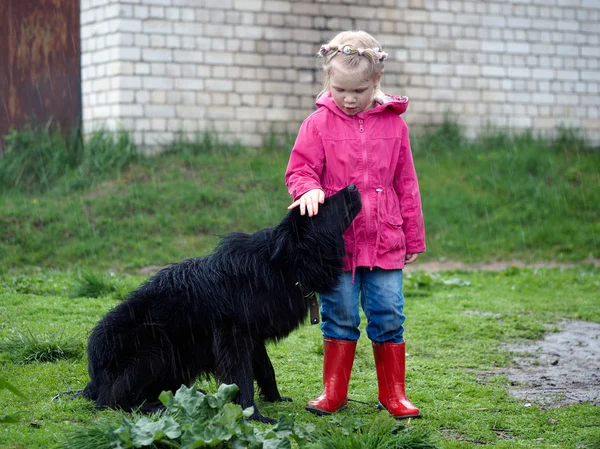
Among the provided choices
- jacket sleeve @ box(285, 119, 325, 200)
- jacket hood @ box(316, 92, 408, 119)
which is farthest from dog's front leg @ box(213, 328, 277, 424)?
jacket hood @ box(316, 92, 408, 119)

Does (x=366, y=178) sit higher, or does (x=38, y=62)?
(x=38, y=62)

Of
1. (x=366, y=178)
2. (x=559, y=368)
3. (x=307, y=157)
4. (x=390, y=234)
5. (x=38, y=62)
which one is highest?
(x=38, y=62)

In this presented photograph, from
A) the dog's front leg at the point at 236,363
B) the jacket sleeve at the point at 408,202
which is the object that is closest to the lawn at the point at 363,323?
the dog's front leg at the point at 236,363

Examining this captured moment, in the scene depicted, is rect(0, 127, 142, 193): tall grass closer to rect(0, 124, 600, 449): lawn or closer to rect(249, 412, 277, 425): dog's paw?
rect(0, 124, 600, 449): lawn

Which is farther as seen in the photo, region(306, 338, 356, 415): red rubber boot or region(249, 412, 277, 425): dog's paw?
region(306, 338, 356, 415): red rubber boot

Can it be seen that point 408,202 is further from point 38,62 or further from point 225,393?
point 38,62

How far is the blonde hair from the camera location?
13.5 feet

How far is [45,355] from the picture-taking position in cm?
504

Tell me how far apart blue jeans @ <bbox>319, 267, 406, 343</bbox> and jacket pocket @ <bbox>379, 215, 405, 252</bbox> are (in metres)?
0.14

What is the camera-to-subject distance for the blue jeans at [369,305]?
4289 mm

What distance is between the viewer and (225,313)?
13.4 feet

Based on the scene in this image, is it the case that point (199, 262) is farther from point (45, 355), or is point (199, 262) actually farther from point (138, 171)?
point (138, 171)

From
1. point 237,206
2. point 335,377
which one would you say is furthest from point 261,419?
point 237,206

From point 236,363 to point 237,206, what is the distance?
27.5 ft
